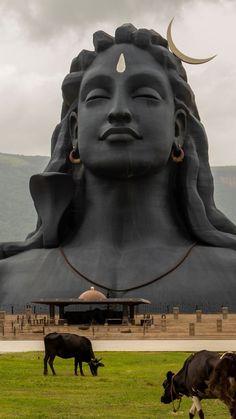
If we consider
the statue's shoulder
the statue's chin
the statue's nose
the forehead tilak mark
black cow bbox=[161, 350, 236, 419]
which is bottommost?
black cow bbox=[161, 350, 236, 419]

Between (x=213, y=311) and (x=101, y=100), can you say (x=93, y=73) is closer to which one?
(x=101, y=100)

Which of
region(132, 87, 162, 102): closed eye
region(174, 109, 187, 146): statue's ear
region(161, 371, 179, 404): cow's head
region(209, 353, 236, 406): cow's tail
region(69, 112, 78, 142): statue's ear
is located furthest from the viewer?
region(69, 112, 78, 142): statue's ear

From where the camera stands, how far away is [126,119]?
151ft

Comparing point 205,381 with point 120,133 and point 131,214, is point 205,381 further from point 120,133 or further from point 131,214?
point 131,214

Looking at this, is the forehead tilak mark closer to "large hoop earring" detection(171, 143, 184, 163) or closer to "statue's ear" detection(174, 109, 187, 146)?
"statue's ear" detection(174, 109, 187, 146)

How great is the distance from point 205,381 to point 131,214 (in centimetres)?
3665

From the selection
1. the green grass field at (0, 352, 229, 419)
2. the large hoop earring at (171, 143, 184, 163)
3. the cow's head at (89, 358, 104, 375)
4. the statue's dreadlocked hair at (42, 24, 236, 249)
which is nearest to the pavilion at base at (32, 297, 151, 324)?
the statue's dreadlocked hair at (42, 24, 236, 249)

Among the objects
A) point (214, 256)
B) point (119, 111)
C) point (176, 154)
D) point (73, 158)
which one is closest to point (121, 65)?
point (119, 111)

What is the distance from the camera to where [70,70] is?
51.6 meters

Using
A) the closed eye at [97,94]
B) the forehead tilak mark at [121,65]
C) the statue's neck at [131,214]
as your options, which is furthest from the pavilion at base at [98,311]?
the forehead tilak mark at [121,65]

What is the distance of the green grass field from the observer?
14516 millimetres

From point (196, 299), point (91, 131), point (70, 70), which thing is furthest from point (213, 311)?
point (70, 70)

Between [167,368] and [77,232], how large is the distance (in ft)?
89.8

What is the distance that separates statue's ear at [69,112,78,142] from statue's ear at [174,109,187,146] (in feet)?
17.3
